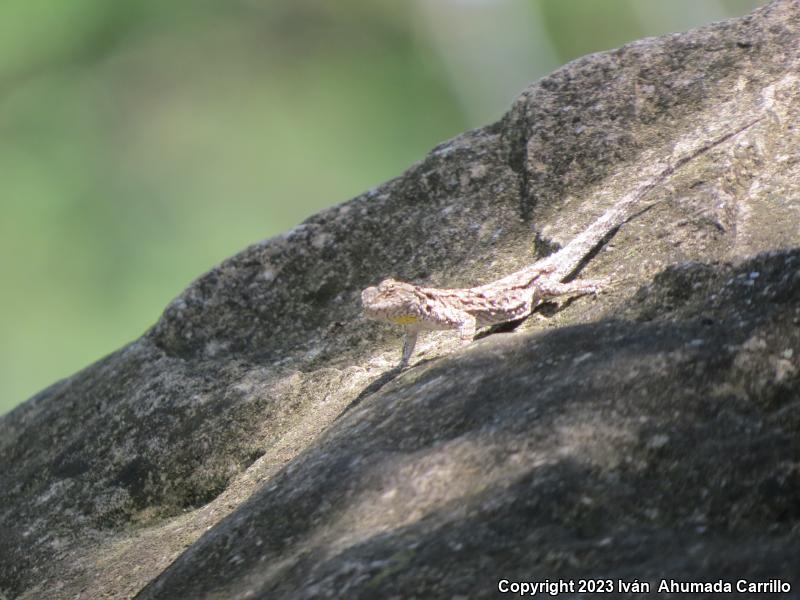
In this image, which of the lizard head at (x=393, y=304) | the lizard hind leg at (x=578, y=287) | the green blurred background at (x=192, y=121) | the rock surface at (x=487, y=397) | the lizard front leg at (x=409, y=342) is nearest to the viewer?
the rock surface at (x=487, y=397)

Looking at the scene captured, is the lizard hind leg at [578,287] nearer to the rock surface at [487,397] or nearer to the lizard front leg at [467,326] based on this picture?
the rock surface at [487,397]

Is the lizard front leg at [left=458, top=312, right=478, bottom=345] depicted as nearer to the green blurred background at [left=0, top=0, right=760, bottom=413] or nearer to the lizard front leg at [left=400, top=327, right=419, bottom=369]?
the lizard front leg at [left=400, top=327, right=419, bottom=369]

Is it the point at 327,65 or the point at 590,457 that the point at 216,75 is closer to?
the point at 327,65

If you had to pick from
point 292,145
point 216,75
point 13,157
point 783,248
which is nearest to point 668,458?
point 783,248

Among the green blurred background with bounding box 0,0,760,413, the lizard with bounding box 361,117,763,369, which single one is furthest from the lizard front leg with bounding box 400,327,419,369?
the green blurred background with bounding box 0,0,760,413

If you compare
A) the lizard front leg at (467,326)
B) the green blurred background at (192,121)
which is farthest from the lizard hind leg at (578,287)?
the green blurred background at (192,121)

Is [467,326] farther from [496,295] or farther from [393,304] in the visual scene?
[393,304]
